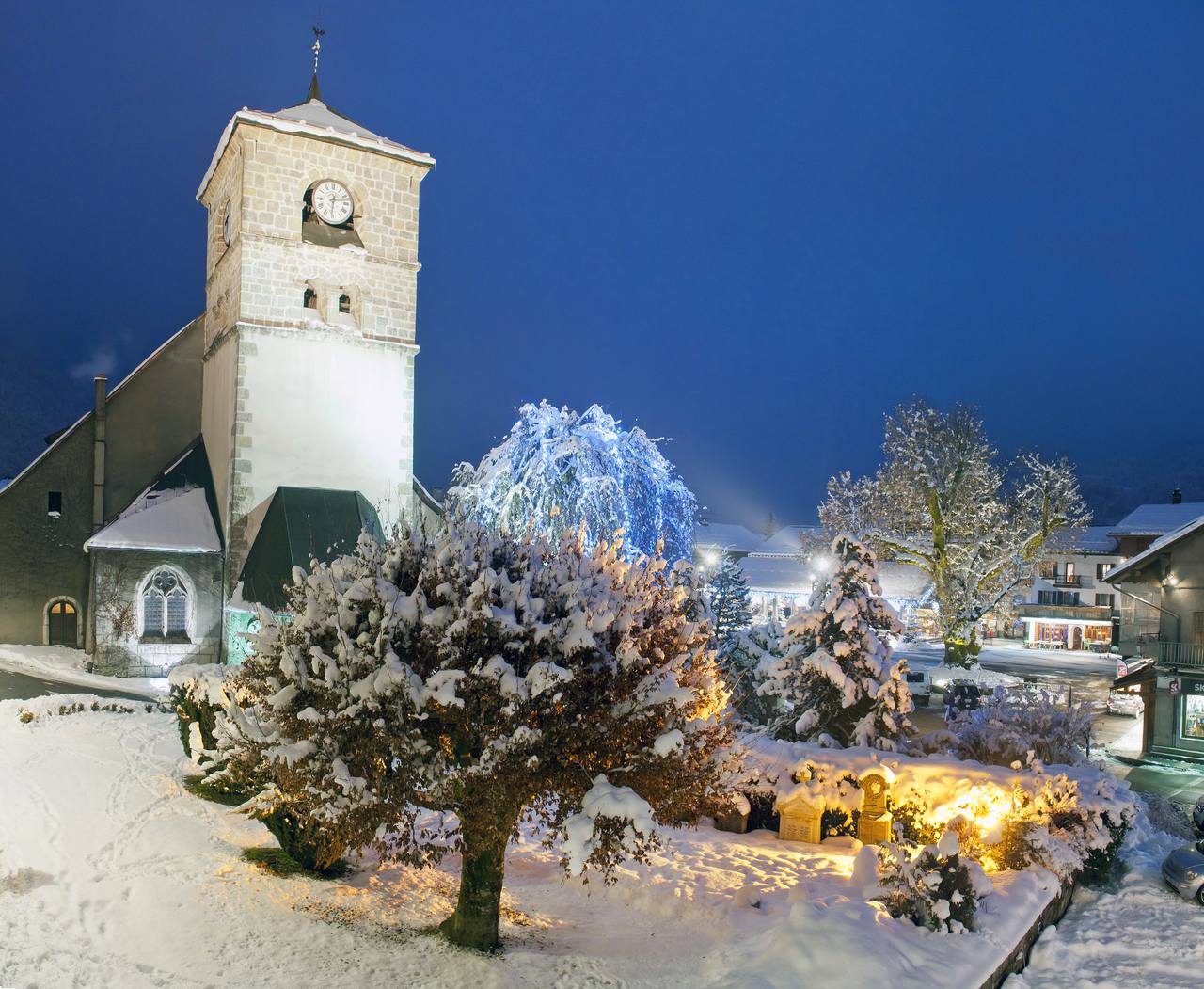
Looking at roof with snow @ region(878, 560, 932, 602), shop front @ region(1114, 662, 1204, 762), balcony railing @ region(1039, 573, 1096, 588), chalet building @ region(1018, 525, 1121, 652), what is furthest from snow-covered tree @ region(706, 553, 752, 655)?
balcony railing @ region(1039, 573, 1096, 588)

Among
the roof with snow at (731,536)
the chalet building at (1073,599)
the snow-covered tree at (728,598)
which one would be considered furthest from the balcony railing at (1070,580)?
the snow-covered tree at (728,598)

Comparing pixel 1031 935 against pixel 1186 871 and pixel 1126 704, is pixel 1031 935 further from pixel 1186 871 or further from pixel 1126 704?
pixel 1126 704

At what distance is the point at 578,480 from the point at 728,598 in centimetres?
580

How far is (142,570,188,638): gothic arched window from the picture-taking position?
2695 cm

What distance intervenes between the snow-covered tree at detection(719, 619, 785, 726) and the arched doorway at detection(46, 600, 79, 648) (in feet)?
70.4

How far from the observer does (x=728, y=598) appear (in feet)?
81.2

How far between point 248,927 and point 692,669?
17.3ft

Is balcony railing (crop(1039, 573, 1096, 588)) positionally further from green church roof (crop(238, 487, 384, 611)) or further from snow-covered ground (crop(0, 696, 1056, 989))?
snow-covered ground (crop(0, 696, 1056, 989))

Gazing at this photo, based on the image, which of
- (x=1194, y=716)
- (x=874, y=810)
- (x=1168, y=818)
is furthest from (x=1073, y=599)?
(x=874, y=810)

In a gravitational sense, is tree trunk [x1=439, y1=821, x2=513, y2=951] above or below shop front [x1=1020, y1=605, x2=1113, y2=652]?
above

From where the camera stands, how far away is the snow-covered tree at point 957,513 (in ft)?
113

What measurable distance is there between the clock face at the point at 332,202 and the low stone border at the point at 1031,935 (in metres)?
25.3

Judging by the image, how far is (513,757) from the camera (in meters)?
8.24

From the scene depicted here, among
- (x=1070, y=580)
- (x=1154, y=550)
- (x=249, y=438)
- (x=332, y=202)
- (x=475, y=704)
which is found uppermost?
(x=332, y=202)
